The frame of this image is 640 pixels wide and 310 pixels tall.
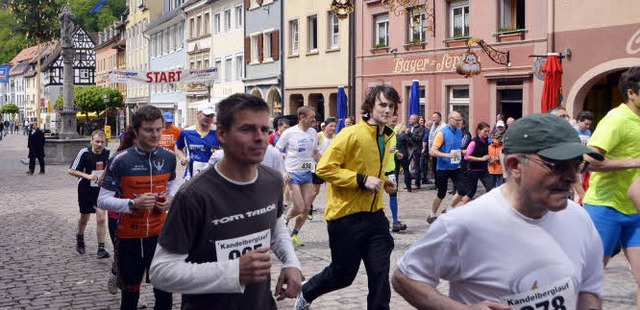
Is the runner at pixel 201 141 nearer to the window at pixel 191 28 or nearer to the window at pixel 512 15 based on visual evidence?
the window at pixel 512 15

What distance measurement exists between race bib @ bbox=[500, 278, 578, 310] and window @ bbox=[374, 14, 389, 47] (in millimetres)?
27514

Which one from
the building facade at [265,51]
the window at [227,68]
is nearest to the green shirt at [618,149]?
the building facade at [265,51]

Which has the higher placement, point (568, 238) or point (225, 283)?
Answer: point (568, 238)

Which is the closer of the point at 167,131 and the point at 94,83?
the point at 167,131

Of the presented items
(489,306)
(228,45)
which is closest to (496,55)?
(489,306)

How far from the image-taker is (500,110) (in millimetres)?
23984

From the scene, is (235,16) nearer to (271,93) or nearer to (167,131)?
(271,93)

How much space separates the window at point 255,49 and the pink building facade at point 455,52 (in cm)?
1159

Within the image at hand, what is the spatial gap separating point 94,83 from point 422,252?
106 m

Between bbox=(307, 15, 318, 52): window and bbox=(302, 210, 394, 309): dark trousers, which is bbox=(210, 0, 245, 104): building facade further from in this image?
bbox=(302, 210, 394, 309): dark trousers

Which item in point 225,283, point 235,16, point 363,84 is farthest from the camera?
point 235,16

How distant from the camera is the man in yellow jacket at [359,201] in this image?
6.24 meters

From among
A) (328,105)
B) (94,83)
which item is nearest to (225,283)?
(328,105)

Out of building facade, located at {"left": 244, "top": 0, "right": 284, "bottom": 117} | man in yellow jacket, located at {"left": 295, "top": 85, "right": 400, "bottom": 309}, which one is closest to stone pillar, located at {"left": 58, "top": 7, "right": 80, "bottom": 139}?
building facade, located at {"left": 244, "top": 0, "right": 284, "bottom": 117}
